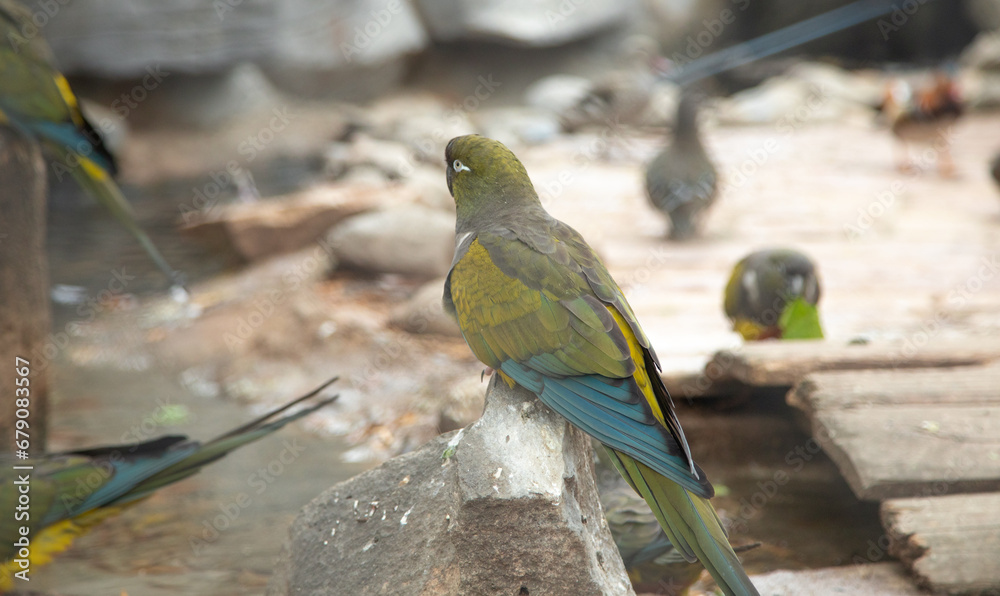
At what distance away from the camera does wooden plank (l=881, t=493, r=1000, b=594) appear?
255cm

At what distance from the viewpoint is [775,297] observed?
4.22 meters

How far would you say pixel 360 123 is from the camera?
12078mm

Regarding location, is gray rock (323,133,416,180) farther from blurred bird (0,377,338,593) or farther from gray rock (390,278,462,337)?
blurred bird (0,377,338,593)

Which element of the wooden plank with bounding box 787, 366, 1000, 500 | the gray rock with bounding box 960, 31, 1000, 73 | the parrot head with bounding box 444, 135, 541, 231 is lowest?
the wooden plank with bounding box 787, 366, 1000, 500

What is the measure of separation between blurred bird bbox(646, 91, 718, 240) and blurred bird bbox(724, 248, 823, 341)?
2319 mm

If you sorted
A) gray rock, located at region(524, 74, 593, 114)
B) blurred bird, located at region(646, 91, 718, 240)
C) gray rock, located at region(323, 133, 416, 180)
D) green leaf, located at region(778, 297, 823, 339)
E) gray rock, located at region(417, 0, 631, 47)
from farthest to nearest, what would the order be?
gray rock, located at region(417, 0, 631, 47) → gray rock, located at region(524, 74, 593, 114) → gray rock, located at region(323, 133, 416, 180) → blurred bird, located at region(646, 91, 718, 240) → green leaf, located at region(778, 297, 823, 339)

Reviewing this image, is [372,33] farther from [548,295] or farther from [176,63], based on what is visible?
[548,295]

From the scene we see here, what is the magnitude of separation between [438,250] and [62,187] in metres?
5.77

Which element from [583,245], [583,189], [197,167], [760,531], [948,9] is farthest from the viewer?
[948,9]

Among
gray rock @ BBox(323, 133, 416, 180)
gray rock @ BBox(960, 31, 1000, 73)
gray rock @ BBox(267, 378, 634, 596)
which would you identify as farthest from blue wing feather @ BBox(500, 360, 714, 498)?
gray rock @ BBox(960, 31, 1000, 73)

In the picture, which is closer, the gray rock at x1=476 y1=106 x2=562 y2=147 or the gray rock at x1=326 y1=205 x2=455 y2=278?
the gray rock at x1=326 y1=205 x2=455 y2=278

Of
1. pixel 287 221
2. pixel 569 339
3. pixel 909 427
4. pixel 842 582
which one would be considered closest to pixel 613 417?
pixel 569 339

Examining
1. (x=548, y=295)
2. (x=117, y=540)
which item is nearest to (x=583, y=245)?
(x=548, y=295)

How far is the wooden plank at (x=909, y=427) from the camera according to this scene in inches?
111
